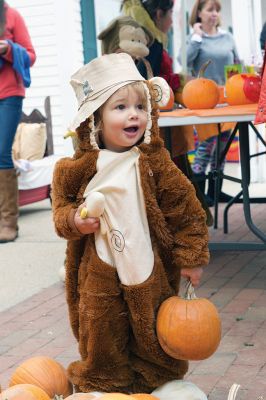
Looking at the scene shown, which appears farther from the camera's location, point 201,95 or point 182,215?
point 201,95

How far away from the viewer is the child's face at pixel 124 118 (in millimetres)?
3074

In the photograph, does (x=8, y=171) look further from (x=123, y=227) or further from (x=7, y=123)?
(x=123, y=227)

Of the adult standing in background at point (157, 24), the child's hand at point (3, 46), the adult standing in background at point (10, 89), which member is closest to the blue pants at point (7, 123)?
the adult standing in background at point (10, 89)

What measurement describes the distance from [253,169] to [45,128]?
104 inches

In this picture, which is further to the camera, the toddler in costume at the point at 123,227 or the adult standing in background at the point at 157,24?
the adult standing in background at the point at 157,24

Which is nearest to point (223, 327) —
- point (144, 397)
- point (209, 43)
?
point (144, 397)

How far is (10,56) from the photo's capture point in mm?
6863

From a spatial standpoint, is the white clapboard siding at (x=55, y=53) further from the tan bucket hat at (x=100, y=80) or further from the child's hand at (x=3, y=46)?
the tan bucket hat at (x=100, y=80)

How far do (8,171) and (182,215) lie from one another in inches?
171

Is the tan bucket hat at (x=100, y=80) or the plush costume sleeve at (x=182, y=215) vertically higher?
the tan bucket hat at (x=100, y=80)

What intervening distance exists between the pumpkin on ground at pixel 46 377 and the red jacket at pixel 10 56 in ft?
13.5

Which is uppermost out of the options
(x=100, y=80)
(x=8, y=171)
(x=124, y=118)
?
(x=100, y=80)

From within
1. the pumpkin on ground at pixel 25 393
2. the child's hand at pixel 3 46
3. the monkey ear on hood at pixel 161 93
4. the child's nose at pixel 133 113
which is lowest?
the pumpkin on ground at pixel 25 393

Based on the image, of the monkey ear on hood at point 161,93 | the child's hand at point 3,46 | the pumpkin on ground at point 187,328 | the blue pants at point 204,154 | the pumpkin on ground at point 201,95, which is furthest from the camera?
the blue pants at point 204,154
